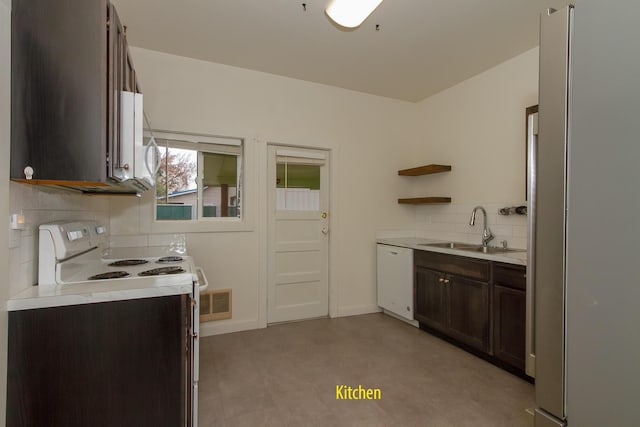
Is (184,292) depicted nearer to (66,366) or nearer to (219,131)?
(66,366)

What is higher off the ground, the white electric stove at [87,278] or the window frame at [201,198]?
the window frame at [201,198]

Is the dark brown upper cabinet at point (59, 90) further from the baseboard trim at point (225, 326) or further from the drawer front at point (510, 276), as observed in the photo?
the drawer front at point (510, 276)

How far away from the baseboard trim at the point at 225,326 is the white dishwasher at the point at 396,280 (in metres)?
1.53

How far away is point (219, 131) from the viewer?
321 cm

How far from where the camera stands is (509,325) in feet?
7.95

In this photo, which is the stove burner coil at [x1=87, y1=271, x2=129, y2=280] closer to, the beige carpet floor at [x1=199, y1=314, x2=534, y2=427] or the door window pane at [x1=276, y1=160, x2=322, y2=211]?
the beige carpet floor at [x1=199, y1=314, x2=534, y2=427]

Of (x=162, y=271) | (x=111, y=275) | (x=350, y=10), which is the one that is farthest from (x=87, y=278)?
(x=350, y=10)

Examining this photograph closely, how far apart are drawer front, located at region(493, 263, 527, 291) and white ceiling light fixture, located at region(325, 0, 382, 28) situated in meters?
2.10

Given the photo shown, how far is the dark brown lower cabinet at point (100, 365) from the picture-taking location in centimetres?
121

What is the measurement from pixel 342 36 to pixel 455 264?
2.27m

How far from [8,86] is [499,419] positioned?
293 cm

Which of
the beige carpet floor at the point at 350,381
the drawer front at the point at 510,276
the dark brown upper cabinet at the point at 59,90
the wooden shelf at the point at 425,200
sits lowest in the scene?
the beige carpet floor at the point at 350,381

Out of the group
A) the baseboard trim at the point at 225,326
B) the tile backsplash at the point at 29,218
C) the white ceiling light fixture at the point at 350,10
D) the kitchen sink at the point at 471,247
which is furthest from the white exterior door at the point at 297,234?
the tile backsplash at the point at 29,218

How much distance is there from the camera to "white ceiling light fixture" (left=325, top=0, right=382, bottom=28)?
2.02m
